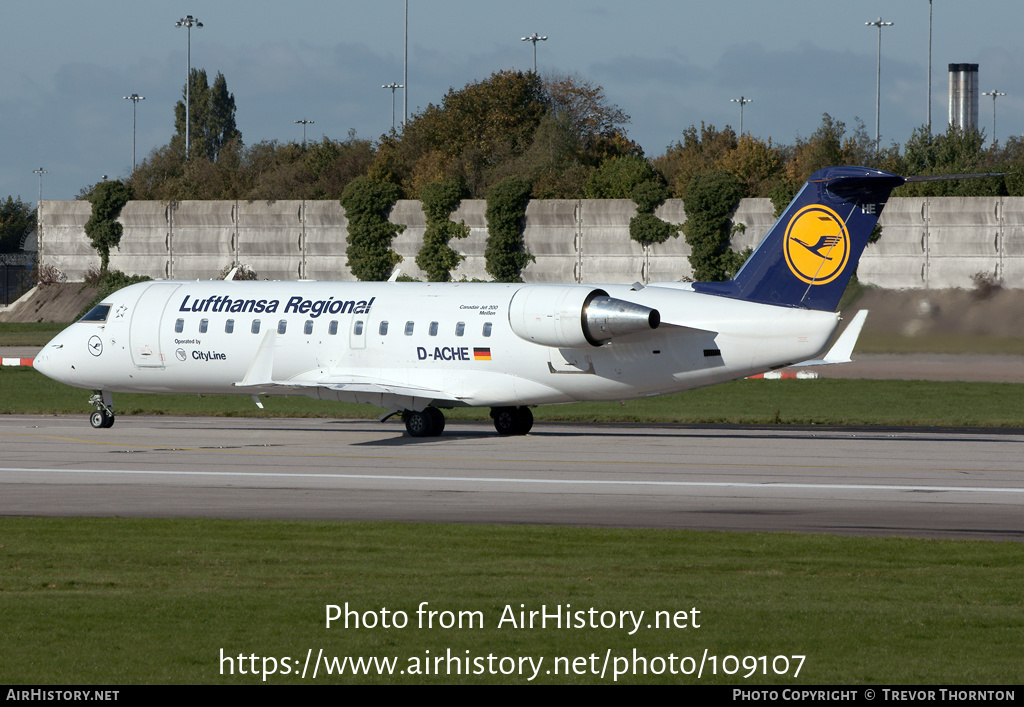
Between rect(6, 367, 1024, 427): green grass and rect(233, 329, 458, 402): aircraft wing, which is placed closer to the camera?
rect(233, 329, 458, 402): aircraft wing

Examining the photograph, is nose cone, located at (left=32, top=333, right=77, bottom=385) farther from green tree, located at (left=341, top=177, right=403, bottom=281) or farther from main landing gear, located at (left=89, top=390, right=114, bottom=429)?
green tree, located at (left=341, top=177, right=403, bottom=281)

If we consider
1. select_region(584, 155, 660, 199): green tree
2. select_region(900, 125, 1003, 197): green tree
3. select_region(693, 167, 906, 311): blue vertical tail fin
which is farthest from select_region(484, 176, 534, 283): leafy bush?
select_region(693, 167, 906, 311): blue vertical tail fin

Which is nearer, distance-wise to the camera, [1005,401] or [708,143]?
[1005,401]

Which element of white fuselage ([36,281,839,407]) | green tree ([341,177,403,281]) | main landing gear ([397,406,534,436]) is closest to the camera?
white fuselage ([36,281,839,407])

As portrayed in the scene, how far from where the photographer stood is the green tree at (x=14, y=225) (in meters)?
160

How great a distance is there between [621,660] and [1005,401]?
114ft

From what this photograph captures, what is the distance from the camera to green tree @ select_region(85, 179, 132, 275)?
81.1 meters

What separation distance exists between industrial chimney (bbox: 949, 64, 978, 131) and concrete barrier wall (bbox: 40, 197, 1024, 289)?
63.7 m

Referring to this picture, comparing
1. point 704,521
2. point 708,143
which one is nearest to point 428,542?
point 704,521

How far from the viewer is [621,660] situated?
1062 cm

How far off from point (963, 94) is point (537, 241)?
222ft

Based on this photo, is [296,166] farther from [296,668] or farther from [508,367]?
[296,668]

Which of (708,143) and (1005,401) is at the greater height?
(708,143)

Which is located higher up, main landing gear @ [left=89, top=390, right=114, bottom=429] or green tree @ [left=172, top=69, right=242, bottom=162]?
green tree @ [left=172, top=69, right=242, bottom=162]
